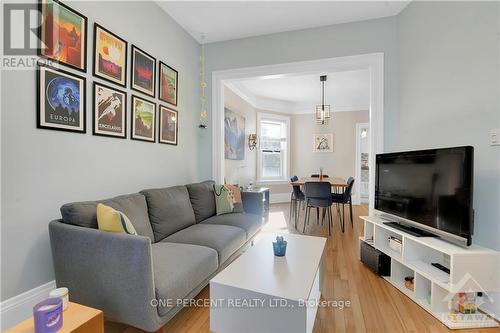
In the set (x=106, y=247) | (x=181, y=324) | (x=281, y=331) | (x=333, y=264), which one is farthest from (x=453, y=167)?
(x=106, y=247)

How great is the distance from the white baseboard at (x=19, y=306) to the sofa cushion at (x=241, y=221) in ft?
4.54

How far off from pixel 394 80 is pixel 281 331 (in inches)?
115

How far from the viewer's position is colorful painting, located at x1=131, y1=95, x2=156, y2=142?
7.90 feet

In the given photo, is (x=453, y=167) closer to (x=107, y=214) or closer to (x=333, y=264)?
(x=333, y=264)

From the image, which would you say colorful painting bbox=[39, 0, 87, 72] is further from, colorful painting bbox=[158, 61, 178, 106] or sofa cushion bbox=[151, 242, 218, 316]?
sofa cushion bbox=[151, 242, 218, 316]

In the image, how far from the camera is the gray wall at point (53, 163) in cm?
147

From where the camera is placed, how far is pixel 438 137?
222 centimetres

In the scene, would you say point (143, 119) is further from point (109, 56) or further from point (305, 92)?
point (305, 92)

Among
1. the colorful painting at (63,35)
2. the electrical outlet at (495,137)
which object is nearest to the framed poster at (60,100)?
the colorful painting at (63,35)

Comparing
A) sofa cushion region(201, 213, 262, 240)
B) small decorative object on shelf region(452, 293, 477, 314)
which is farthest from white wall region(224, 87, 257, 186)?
small decorative object on shelf region(452, 293, 477, 314)

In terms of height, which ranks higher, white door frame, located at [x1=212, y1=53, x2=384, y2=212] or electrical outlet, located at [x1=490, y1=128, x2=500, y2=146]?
white door frame, located at [x1=212, y1=53, x2=384, y2=212]

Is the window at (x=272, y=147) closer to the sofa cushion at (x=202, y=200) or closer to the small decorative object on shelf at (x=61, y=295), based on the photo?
the sofa cushion at (x=202, y=200)

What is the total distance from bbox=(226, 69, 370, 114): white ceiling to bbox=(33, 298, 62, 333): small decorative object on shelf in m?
3.76

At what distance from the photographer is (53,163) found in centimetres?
169
